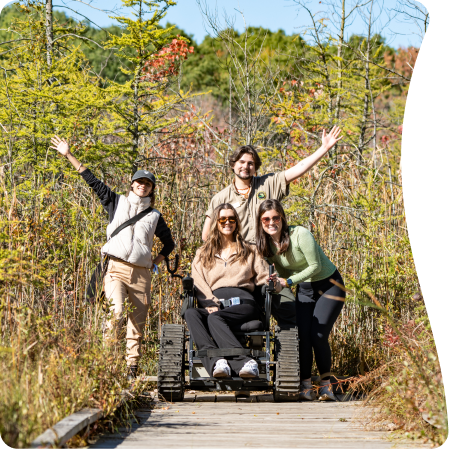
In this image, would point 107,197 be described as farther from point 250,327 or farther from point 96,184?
point 250,327

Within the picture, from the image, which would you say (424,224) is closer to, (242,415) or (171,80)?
(242,415)

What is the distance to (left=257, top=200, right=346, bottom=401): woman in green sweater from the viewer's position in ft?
13.4

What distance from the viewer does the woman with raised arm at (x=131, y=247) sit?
13.9ft

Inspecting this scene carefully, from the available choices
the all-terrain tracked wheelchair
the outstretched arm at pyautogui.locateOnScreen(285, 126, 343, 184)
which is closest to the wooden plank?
the all-terrain tracked wheelchair

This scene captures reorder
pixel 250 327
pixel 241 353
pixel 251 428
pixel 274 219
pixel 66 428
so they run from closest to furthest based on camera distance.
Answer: pixel 66 428 → pixel 251 428 → pixel 241 353 → pixel 250 327 → pixel 274 219

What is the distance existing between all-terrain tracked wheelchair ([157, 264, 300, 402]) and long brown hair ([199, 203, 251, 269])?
11.4 inches

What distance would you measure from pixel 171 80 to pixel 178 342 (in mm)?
4150

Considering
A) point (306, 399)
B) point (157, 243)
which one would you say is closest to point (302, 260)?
point (306, 399)

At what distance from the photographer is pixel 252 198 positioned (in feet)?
14.6

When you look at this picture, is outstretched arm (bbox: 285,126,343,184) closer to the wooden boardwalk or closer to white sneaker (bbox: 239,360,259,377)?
white sneaker (bbox: 239,360,259,377)

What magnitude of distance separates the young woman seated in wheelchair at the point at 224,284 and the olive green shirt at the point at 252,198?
0.19 meters

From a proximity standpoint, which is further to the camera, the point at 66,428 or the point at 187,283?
the point at 187,283

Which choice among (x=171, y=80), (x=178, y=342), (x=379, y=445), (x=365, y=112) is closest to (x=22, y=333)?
(x=178, y=342)

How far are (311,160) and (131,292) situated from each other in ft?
5.22
